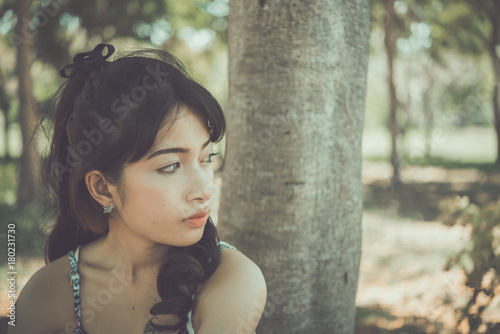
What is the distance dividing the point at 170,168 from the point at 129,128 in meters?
0.21

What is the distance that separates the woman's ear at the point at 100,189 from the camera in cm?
170

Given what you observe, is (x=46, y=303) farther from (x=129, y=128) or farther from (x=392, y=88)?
(x=392, y=88)

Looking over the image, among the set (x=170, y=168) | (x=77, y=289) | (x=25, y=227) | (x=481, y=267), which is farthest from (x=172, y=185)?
(x=25, y=227)

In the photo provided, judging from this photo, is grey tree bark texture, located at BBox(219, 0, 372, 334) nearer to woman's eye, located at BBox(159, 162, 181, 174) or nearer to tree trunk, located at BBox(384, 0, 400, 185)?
woman's eye, located at BBox(159, 162, 181, 174)

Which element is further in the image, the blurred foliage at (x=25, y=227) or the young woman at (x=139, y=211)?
the blurred foliage at (x=25, y=227)

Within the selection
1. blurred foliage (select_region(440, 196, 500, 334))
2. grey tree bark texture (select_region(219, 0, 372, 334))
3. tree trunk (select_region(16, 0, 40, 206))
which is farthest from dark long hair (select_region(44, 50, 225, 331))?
tree trunk (select_region(16, 0, 40, 206))

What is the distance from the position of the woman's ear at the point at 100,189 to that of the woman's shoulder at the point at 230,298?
0.52m

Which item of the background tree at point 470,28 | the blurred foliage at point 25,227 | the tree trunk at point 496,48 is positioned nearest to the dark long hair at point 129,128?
the blurred foliage at point 25,227

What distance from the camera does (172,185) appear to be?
1.60 metres

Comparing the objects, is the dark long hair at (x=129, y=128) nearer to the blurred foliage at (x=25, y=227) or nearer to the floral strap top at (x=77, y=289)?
the floral strap top at (x=77, y=289)

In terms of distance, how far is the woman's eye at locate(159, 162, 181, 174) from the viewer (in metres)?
1.61

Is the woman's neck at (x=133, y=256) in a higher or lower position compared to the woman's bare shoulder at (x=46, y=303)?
higher

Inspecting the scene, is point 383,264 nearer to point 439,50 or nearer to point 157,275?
point 157,275

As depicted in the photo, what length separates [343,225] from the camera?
227 centimetres
